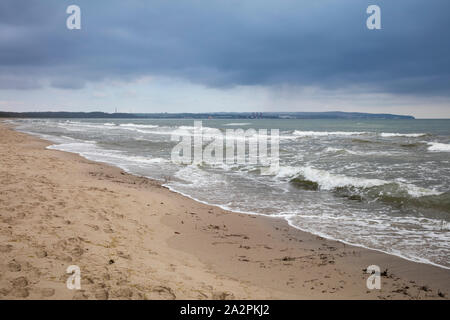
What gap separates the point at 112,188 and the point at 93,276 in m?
5.86

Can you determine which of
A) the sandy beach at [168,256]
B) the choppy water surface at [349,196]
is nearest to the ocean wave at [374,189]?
the choppy water surface at [349,196]

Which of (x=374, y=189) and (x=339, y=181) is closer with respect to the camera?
(x=374, y=189)

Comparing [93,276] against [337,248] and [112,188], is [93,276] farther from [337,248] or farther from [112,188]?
[112,188]

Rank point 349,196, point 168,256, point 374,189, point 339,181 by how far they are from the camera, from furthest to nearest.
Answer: point 339,181 → point 374,189 → point 349,196 → point 168,256

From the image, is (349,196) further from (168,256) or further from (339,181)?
(168,256)

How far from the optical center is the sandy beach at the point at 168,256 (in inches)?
144

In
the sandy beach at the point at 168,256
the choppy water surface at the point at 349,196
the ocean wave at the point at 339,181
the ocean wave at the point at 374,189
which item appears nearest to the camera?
the sandy beach at the point at 168,256

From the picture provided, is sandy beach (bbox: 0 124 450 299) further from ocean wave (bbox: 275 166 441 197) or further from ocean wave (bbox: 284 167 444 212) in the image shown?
ocean wave (bbox: 275 166 441 197)

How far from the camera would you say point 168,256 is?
5031 millimetres

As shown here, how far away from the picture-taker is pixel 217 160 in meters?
18.8

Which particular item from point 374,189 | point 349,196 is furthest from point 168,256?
point 374,189

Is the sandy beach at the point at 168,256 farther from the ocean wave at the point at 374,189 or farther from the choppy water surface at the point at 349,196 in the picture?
the ocean wave at the point at 374,189

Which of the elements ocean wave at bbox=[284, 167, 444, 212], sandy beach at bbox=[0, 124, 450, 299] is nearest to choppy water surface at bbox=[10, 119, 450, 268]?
ocean wave at bbox=[284, 167, 444, 212]

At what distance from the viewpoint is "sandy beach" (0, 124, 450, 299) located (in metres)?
3.67
